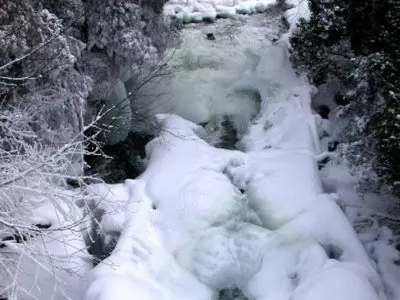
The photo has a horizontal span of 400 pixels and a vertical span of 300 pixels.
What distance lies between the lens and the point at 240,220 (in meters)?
7.33

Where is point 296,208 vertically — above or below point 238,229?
above

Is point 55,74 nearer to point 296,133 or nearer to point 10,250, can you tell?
point 10,250

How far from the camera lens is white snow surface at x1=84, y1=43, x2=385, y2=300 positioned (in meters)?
6.15

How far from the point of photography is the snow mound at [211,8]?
44.8 feet

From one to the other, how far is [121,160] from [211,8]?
21.5 ft

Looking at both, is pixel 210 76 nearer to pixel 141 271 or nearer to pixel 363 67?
pixel 363 67

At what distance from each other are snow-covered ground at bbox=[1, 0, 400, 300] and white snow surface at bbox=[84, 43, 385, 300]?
2 cm

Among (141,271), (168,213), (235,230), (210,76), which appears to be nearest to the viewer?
(141,271)

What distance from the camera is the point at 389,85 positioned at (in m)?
6.79

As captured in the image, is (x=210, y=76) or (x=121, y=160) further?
(x=210, y=76)

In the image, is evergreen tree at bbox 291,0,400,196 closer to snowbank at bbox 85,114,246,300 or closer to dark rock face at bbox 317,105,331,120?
dark rock face at bbox 317,105,331,120

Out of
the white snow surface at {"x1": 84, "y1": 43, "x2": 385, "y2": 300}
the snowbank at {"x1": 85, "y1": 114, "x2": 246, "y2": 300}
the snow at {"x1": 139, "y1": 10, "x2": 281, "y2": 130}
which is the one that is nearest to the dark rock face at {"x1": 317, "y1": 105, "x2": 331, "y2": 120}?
the white snow surface at {"x1": 84, "y1": 43, "x2": 385, "y2": 300}

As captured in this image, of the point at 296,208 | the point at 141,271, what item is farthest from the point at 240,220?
the point at 141,271

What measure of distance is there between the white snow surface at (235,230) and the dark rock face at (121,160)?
427 millimetres
